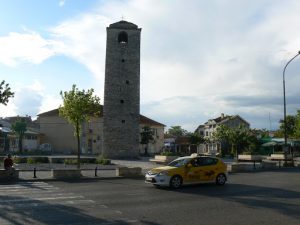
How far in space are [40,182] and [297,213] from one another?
47.9 ft

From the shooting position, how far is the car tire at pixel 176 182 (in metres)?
19.7

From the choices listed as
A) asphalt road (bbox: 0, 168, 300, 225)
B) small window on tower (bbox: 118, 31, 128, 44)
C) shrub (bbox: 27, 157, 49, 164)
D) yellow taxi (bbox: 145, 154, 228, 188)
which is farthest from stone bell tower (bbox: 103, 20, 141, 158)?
asphalt road (bbox: 0, 168, 300, 225)

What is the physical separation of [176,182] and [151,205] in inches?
225

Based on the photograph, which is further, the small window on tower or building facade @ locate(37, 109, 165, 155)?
building facade @ locate(37, 109, 165, 155)

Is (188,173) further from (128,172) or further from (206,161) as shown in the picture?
(128,172)

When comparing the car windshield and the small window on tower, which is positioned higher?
the small window on tower

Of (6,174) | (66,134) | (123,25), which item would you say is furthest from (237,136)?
(66,134)

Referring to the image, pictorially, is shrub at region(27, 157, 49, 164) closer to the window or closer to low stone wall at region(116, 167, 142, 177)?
low stone wall at region(116, 167, 142, 177)

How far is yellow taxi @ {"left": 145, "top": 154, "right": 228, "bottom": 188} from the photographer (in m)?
19.7

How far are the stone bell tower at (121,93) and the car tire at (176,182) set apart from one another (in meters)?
36.6

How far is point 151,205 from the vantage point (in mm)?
14297

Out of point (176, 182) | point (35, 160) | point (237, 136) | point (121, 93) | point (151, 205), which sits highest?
point (121, 93)

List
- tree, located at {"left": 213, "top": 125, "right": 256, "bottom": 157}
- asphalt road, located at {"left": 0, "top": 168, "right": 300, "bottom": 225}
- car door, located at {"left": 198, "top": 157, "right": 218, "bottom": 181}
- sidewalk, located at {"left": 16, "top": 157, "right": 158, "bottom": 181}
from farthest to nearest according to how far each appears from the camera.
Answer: tree, located at {"left": 213, "top": 125, "right": 256, "bottom": 157} < sidewalk, located at {"left": 16, "top": 157, "right": 158, "bottom": 181} < car door, located at {"left": 198, "top": 157, "right": 218, "bottom": 181} < asphalt road, located at {"left": 0, "top": 168, "right": 300, "bottom": 225}

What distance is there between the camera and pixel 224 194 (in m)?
17.6
